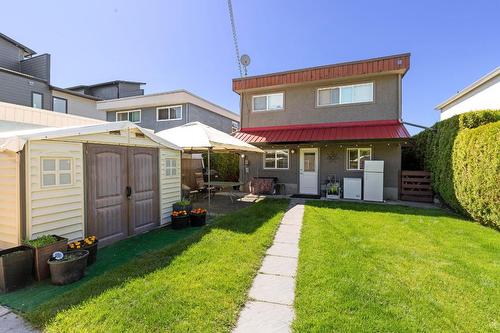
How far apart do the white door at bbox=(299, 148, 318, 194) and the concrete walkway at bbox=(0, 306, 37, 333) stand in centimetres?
1165

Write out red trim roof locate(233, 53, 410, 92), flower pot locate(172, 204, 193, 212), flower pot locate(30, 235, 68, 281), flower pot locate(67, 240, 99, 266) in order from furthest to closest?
red trim roof locate(233, 53, 410, 92)
flower pot locate(172, 204, 193, 212)
flower pot locate(67, 240, 99, 266)
flower pot locate(30, 235, 68, 281)

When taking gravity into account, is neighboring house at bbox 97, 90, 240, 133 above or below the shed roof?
above

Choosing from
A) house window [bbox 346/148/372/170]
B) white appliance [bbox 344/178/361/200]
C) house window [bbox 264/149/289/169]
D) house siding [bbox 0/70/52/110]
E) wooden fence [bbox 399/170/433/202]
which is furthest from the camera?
house siding [bbox 0/70/52/110]

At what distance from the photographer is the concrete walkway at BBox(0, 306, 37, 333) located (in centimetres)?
282

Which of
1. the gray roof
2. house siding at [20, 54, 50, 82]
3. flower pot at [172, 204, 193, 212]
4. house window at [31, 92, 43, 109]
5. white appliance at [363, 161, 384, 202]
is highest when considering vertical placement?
the gray roof

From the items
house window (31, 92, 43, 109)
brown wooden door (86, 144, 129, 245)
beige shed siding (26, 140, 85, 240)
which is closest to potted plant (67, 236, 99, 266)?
beige shed siding (26, 140, 85, 240)

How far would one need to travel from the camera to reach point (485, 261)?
15.3ft

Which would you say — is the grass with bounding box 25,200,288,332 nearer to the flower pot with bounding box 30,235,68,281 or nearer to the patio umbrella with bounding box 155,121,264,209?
the flower pot with bounding box 30,235,68,281

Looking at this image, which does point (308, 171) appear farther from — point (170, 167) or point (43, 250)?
point (43, 250)

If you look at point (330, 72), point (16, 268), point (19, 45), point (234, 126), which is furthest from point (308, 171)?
point (19, 45)

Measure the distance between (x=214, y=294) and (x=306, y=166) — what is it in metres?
10.5

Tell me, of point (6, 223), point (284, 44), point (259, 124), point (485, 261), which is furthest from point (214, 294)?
point (284, 44)

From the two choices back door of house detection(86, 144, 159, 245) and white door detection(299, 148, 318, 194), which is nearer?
back door of house detection(86, 144, 159, 245)

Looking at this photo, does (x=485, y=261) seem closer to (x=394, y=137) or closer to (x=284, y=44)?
(x=394, y=137)
